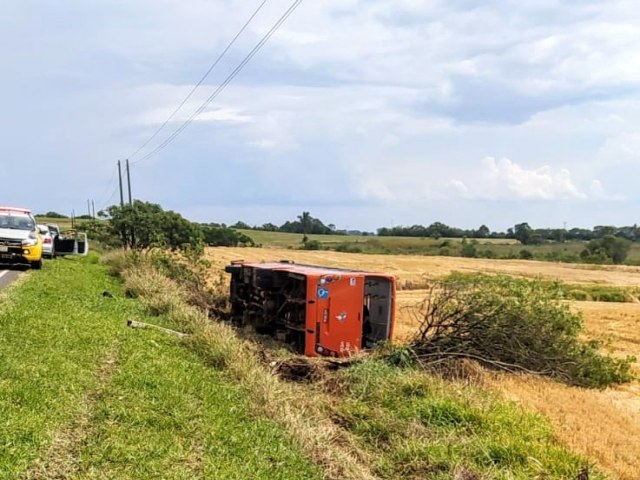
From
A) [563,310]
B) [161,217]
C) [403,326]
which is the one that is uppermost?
[161,217]

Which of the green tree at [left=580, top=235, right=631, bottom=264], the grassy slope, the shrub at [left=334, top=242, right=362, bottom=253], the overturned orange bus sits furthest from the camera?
the shrub at [left=334, top=242, right=362, bottom=253]

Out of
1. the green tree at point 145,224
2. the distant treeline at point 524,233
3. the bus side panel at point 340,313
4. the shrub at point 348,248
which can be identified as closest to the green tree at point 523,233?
the distant treeline at point 524,233

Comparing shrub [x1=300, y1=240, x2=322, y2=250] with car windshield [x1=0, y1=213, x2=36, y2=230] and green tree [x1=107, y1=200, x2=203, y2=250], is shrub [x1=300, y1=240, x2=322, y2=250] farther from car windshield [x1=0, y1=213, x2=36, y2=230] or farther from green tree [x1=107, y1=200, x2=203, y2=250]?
car windshield [x1=0, y1=213, x2=36, y2=230]

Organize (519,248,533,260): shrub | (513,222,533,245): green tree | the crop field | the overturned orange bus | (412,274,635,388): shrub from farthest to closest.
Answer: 1. (513,222,533,245): green tree
2. (519,248,533,260): shrub
3. the crop field
4. the overturned orange bus
5. (412,274,635,388): shrub

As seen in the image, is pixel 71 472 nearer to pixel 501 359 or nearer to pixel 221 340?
pixel 221 340

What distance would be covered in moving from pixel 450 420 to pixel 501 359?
387 centimetres

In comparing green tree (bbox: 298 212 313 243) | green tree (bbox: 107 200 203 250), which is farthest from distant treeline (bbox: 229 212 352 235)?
green tree (bbox: 107 200 203 250)

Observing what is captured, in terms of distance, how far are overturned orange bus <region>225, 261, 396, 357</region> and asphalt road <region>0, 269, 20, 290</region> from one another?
582 centimetres

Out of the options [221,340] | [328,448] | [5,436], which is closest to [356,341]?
[221,340]

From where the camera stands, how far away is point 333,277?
11.3 m

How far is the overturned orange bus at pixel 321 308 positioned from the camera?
37.0 ft

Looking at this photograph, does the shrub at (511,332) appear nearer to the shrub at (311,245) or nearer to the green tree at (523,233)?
the shrub at (311,245)

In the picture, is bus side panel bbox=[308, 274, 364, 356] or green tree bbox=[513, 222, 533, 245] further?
green tree bbox=[513, 222, 533, 245]

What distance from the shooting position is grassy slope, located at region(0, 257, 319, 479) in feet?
15.7
